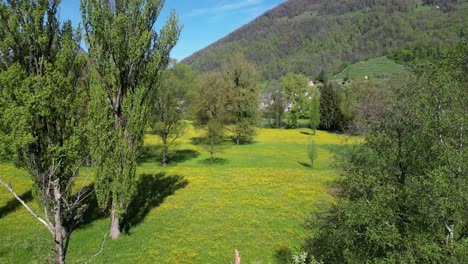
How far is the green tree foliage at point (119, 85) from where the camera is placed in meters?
16.8

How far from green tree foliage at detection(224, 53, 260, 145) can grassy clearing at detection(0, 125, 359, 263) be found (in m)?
16.9

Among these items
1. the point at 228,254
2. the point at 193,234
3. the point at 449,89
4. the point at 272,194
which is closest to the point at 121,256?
the point at 193,234

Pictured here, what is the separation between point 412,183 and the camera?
10.3 meters

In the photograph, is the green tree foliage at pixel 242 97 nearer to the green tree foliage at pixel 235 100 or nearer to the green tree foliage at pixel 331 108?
the green tree foliage at pixel 235 100

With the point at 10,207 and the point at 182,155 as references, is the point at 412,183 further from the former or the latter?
the point at 182,155

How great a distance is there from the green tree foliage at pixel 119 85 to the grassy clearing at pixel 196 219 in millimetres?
2316

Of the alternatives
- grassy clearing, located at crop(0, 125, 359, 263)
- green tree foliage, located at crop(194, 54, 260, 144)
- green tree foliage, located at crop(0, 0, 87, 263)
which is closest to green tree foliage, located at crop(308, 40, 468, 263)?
grassy clearing, located at crop(0, 125, 359, 263)

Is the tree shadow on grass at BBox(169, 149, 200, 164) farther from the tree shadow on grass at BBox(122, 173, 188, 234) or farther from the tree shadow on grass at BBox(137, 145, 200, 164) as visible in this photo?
the tree shadow on grass at BBox(122, 173, 188, 234)

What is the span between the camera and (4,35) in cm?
1223

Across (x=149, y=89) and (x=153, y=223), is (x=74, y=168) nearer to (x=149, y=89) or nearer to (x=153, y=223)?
(x=149, y=89)

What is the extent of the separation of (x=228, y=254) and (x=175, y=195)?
11149 millimetres

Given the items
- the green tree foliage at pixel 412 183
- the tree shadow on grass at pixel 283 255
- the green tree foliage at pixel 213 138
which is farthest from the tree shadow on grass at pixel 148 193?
the green tree foliage at pixel 412 183

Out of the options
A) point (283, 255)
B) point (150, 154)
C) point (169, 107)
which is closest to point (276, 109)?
point (150, 154)

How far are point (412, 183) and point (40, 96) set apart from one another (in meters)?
14.2
